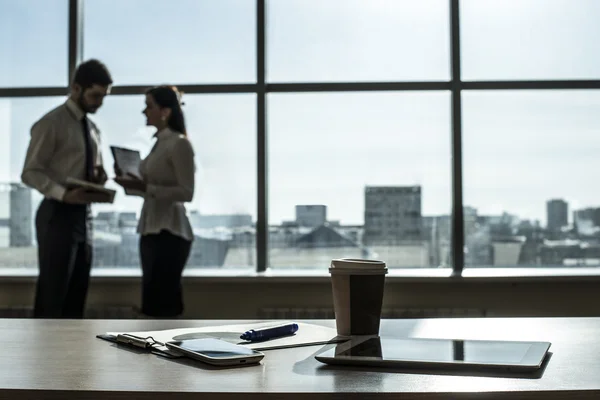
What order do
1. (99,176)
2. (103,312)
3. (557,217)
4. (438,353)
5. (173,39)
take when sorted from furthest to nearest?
(173,39) → (557,217) → (103,312) → (99,176) → (438,353)

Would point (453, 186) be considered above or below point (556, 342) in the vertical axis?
above

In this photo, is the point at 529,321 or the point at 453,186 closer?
the point at 529,321

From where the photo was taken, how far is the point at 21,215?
175 inches

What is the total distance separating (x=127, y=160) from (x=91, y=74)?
44cm

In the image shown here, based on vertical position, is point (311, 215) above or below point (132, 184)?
below

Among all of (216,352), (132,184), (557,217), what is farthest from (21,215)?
(216,352)

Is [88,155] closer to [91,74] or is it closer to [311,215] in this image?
[91,74]

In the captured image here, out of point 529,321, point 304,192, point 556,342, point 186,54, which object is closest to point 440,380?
point 556,342

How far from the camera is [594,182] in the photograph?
4.30m

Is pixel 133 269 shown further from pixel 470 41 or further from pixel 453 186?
pixel 470 41

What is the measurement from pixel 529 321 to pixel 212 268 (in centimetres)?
294

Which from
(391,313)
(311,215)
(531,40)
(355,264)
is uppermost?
(531,40)

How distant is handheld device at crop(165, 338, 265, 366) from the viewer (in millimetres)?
1123

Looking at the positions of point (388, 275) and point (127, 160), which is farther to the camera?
point (388, 275)
